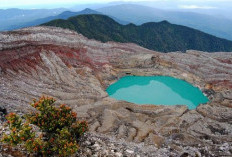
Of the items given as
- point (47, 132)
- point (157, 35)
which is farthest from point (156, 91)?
point (157, 35)

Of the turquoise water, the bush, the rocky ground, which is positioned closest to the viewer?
the bush

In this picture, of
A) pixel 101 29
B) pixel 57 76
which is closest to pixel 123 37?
pixel 101 29

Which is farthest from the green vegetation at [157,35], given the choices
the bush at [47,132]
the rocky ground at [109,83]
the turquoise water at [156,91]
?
the bush at [47,132]

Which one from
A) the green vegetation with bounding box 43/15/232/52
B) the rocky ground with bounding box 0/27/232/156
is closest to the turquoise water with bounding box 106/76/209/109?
the rocky ground with bounding box 0/27/232/156

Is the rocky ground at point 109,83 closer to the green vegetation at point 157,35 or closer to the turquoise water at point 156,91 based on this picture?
the turquoise water at point 156,91

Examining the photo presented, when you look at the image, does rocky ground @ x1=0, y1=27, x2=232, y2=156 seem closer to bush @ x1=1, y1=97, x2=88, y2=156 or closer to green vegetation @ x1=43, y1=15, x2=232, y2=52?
bush @ x1=1, y1=97, x2=88, y2=156

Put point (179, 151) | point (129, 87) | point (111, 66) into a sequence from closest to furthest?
point (179, 151), point (129, 87), point (111, 66)

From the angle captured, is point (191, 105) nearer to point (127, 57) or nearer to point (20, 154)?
point (127, 57)
